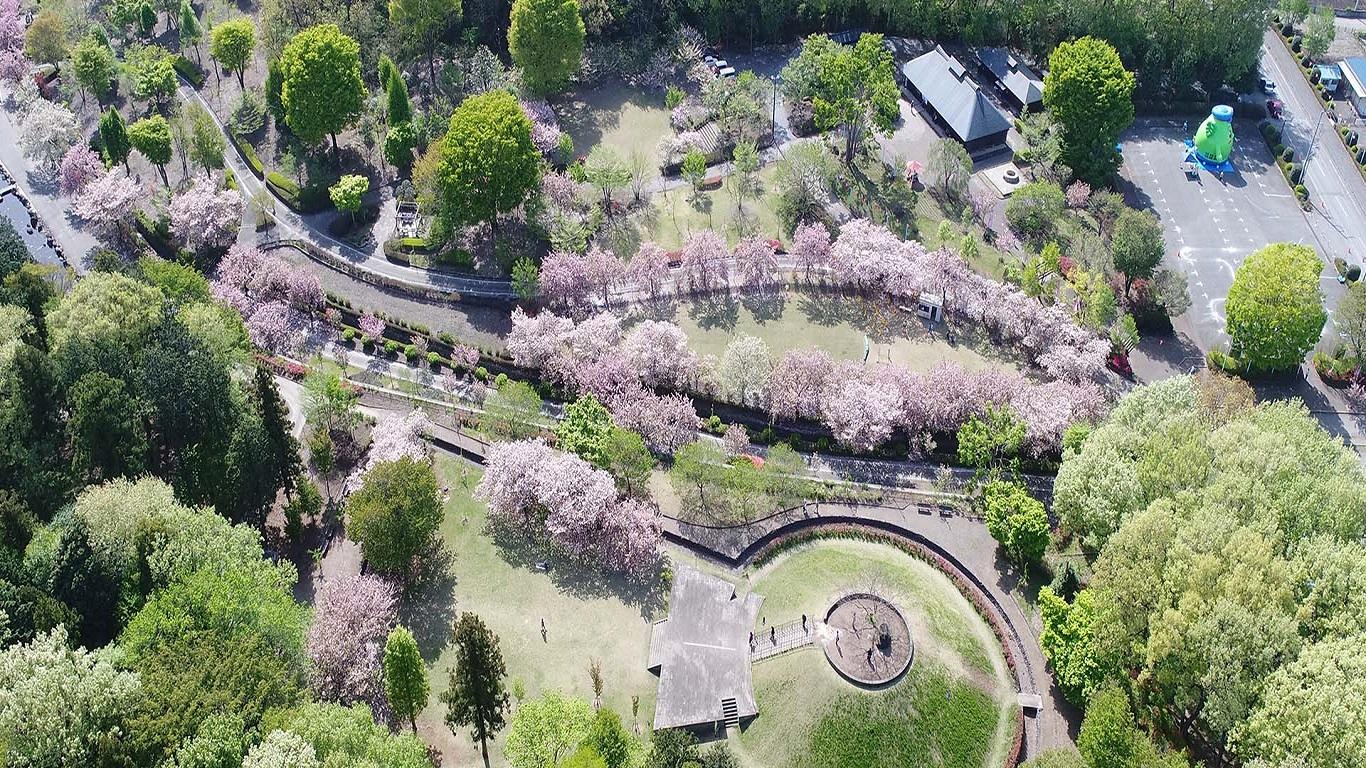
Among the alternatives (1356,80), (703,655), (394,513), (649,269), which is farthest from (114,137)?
(1356,80)

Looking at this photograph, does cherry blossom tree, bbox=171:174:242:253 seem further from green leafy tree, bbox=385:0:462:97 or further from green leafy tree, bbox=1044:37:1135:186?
green leafy tree, bbox=1044:37:1135:186

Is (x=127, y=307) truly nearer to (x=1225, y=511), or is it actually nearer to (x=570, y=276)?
(x=570, y=276)

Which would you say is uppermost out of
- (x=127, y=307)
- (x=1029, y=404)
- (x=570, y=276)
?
(x=127, y=307)

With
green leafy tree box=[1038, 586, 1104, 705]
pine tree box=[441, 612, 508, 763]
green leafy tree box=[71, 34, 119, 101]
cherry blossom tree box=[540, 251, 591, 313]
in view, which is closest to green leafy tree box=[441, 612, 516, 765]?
pine tree box=[441, 612, 508, 763]

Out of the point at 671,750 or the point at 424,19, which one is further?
the point at 424,19

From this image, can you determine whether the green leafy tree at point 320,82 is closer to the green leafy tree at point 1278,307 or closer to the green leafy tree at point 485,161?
the green leafy tree at point 485,161

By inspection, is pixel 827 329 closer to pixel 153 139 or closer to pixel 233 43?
pixel 153 139

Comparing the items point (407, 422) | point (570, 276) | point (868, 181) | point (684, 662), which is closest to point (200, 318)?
point (407, 422)
